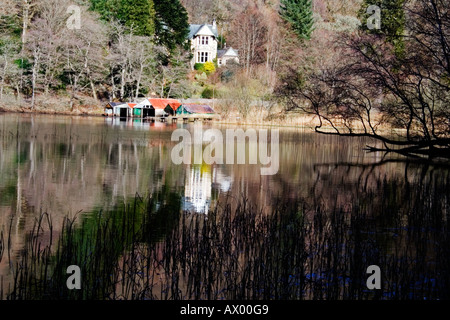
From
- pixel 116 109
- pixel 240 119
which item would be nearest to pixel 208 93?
pixel 116 109

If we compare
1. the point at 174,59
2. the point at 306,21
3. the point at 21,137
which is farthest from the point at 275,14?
the point at 21,137

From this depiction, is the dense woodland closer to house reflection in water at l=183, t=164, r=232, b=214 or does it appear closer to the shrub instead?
the shrub

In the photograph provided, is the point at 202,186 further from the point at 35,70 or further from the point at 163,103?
the point at 35,70

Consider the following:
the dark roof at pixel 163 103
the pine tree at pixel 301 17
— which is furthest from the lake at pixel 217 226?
the pine tree at pixel 301 17

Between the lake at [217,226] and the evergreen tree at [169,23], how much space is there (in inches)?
1830

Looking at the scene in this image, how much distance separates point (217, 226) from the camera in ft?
28.1

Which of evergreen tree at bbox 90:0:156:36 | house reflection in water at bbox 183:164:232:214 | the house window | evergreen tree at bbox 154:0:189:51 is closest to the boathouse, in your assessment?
evergreen tree at bbox 90:0:156:36

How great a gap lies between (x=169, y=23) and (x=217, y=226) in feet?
204

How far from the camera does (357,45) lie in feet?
48.9

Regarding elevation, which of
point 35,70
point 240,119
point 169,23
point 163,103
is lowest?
point 240,119

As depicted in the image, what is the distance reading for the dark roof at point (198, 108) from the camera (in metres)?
55.8
